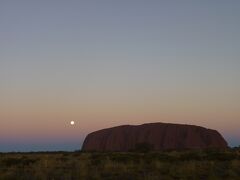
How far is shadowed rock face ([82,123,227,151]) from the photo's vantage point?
12553 centimetres

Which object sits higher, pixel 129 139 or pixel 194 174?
pixel 129 139

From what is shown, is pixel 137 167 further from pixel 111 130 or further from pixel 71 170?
pixel 111 130

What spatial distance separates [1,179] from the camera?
22.1 m

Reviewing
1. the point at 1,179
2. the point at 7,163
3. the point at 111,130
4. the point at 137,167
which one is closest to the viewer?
the point at 1,179

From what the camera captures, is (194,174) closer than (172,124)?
Yes

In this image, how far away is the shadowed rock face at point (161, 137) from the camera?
412 feet

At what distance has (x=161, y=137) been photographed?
12888 centimetres

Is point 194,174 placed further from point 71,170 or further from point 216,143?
point 216,143

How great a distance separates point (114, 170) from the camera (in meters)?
25.9

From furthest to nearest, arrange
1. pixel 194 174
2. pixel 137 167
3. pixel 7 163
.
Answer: pixel 7 163, pixel 137 167, pixel 194 174

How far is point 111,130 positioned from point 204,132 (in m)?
28.2

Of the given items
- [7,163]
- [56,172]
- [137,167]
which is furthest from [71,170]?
[7,163]

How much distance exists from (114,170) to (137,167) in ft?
7.73

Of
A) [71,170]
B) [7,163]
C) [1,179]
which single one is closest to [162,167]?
[71,170]
